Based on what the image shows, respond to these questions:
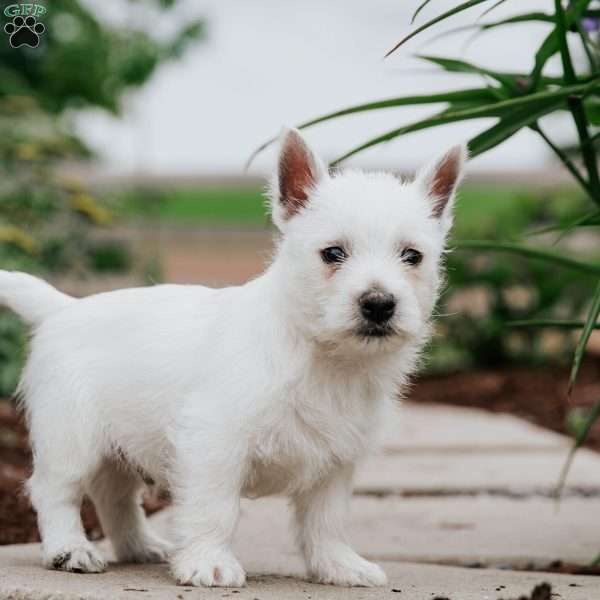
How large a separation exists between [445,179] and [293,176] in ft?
1.50

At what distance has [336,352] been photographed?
313cm

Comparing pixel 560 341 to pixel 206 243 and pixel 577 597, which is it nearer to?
pixel 577 597

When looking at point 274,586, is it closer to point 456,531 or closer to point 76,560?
point 76,560

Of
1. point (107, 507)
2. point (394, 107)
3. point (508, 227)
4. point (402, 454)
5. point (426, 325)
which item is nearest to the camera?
point (426, 325)

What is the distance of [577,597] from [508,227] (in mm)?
6994

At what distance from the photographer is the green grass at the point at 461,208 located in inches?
385

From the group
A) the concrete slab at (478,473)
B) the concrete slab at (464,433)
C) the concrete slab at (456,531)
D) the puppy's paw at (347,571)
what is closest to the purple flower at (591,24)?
the concrete slab at (456,531)

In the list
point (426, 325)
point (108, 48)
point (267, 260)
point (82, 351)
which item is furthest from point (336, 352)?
Answer: point (108, 48)

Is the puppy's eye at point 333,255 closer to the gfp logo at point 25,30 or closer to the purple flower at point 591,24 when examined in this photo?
the purple flower at point 591,24

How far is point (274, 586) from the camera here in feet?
10.4

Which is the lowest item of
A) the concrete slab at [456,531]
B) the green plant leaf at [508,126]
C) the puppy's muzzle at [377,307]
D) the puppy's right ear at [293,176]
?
the concrete slab at [456,531]

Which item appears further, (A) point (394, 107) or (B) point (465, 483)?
(B) point (465, 483)

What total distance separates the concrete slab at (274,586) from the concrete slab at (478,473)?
176 centimetres

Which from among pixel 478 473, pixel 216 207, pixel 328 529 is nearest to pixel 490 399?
pixel 478 473
